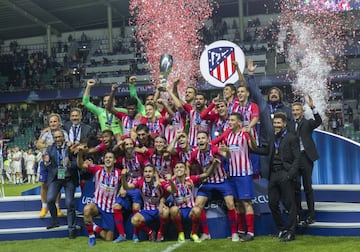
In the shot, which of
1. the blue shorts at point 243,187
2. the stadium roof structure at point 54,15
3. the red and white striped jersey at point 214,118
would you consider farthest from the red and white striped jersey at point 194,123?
the stadium roof structure at point 54,15

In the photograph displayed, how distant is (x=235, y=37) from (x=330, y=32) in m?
6.29

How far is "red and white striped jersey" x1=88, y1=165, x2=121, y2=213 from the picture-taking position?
8.30m

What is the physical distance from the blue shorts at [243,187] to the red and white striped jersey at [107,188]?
68.0 inches

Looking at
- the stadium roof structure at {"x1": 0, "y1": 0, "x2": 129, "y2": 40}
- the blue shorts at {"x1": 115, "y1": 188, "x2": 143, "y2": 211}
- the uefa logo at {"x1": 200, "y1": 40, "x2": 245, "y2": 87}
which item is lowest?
the blue shorts at {"x1": 115, "y1": 188, "x2": 143, "y2": 211}

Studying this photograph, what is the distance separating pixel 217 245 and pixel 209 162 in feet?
3.81

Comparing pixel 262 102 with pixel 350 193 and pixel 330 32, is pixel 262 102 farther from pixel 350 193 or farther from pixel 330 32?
pixel 330 32

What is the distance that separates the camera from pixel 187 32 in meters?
30.2

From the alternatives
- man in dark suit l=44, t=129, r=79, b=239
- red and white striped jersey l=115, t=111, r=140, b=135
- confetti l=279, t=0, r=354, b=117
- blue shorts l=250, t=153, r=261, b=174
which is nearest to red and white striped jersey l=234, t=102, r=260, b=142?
blue shorts l=250, t=153, r=261, b=174

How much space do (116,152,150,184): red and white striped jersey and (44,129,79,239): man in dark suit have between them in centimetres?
85

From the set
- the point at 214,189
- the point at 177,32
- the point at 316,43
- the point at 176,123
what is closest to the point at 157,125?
the point at 176,123

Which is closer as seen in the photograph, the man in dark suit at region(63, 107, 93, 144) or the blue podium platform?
the blue podium platform

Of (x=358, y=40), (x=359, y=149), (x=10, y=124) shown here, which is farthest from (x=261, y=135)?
(x=10, y=124)

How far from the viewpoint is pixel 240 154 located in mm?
7934

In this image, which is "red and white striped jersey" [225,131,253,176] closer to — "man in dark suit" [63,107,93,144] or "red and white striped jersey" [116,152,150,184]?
"red and white striped jersey" [116,152,150,184]
